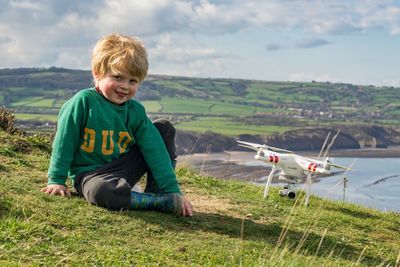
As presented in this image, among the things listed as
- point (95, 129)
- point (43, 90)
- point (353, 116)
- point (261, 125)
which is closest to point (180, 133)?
point (261, 125)

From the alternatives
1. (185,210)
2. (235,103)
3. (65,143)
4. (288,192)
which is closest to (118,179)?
(65,143)

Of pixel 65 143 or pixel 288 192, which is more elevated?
pixel 65 143

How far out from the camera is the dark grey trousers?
566cm

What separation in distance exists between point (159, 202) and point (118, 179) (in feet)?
1.62

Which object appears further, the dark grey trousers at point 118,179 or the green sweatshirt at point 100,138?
the green sweatshirt at point 100,138

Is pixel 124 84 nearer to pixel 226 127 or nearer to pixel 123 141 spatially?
pixel 123 141

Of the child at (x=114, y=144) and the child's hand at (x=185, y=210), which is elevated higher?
the child at (x=114, y=144)

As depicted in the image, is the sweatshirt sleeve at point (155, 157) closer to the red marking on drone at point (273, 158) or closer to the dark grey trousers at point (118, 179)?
the dark grey trousers at point (118, 179)

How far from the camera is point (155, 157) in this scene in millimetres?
6121

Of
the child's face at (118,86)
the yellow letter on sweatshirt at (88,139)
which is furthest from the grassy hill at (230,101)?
the child's face at (118,86)

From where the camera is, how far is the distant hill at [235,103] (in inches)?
3031

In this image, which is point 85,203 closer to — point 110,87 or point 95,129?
point 95,129

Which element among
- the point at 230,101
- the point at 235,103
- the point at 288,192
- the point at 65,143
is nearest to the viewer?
the point at 65,143

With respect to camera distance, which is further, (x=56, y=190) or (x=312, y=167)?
(x=312, y=167)
